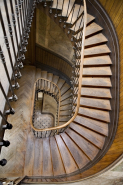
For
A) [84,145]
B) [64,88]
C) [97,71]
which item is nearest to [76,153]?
[84,145]

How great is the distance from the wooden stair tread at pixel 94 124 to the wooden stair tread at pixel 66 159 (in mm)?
816

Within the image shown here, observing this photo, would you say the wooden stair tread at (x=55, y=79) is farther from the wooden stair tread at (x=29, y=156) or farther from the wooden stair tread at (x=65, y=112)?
the wooden stair tread at (x=29, y=156)

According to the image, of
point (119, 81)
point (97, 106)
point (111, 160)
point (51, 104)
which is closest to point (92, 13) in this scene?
point (119, 81)

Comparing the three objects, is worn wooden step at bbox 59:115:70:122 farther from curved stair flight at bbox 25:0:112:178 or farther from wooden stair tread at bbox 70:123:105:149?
wooden stair tread at bbox 70:123:105:149

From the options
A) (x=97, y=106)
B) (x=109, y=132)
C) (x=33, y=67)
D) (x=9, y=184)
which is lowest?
(x=9, y=184)

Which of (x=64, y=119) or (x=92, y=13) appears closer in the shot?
(x=92, y=13)

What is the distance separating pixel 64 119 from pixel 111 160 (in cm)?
374

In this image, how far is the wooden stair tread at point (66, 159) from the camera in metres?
3.47

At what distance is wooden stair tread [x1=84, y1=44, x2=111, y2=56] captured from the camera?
3.83 metres

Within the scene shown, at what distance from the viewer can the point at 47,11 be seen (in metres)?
4.19

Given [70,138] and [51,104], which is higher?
[51,104]

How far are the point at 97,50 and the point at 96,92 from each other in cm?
122

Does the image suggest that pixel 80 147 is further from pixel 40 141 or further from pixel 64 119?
pixel 64 119

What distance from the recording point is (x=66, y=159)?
363cm
